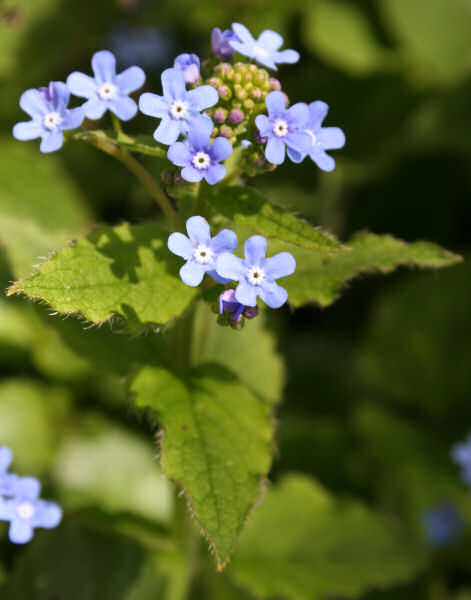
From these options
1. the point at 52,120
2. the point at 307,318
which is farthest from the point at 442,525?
the point at 52,120

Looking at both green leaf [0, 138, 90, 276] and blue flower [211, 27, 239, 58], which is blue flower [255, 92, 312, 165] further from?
green leaf [0, 138, 90, 276]

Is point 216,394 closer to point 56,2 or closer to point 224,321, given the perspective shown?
point 224,321

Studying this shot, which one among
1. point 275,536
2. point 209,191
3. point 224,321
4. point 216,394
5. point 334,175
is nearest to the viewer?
point 224,321

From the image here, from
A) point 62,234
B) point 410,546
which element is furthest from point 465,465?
point 62,234

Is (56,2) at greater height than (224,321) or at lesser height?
lesser

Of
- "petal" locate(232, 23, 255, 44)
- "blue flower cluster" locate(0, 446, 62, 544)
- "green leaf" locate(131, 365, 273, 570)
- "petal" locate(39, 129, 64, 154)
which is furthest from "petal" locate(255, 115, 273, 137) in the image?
"blue flower cluster" locate(0, 446, 62, 544)

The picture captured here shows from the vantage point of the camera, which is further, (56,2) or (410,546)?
(56,2)

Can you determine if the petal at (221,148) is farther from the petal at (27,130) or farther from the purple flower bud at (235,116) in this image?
the petal at (27,130)
